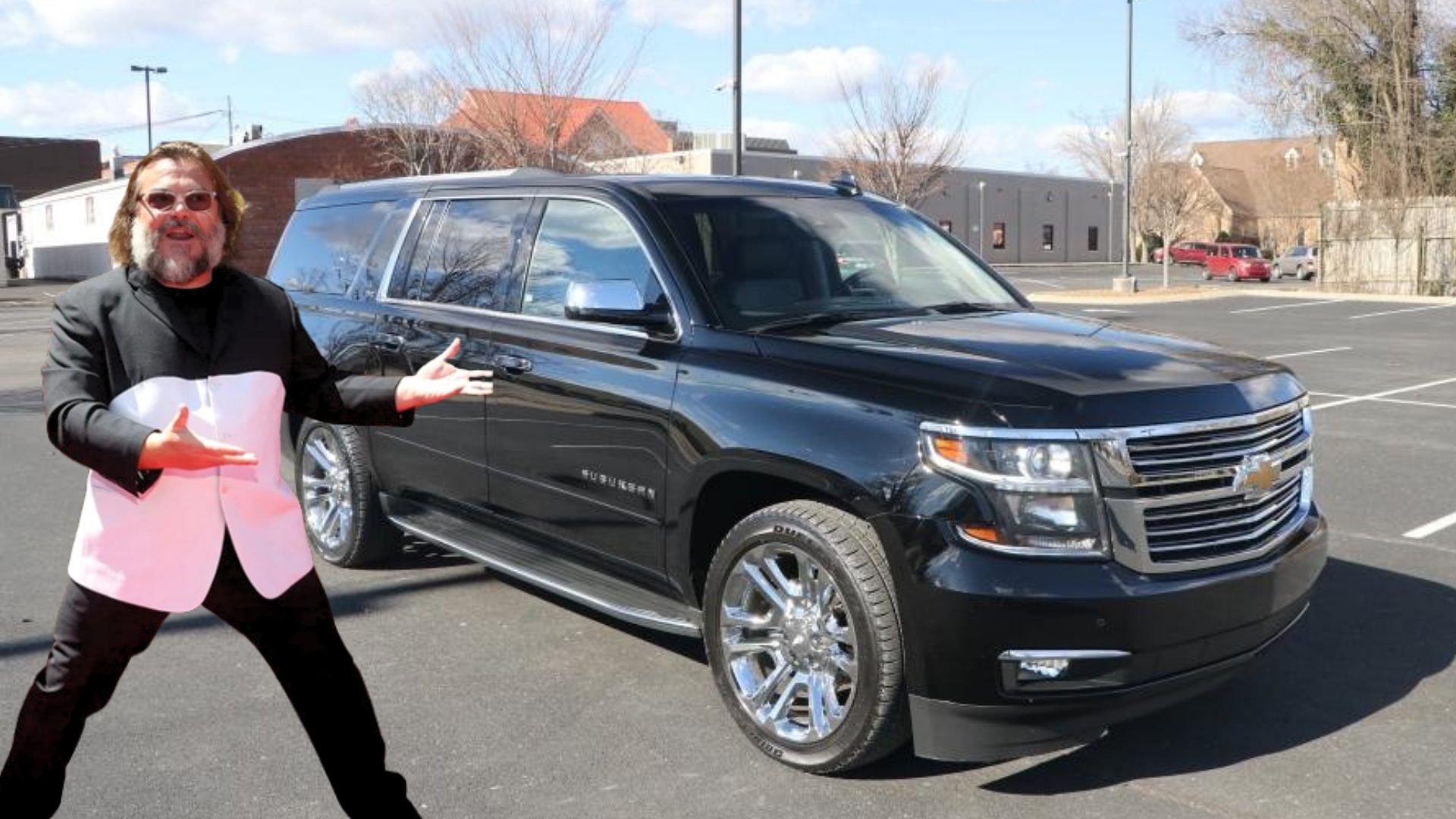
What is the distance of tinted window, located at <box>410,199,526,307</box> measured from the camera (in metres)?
5.66

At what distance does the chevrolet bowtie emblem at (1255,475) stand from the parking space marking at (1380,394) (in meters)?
8.98

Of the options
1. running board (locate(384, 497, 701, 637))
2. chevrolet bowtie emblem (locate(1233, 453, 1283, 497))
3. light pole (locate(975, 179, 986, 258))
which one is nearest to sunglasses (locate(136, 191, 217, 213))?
running board (locate(384, 497, 701, 637))

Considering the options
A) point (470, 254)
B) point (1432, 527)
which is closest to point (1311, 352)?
point (1432, 527)

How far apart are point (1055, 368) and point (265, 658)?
7.70 ft

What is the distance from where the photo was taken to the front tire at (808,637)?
3.88 metres

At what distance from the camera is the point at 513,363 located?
17.4ft

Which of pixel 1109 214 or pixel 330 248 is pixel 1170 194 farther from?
pixel 330 248

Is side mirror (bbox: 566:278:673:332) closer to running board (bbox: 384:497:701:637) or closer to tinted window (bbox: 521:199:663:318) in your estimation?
tinted window (bbox: 521:199:663:318)

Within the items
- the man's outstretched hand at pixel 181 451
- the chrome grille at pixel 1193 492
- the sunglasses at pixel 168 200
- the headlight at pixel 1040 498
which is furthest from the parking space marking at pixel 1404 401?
the man's outstretched hand at pixel 181 451

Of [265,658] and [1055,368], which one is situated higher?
[1055,368]

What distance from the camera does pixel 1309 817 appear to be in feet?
12.5

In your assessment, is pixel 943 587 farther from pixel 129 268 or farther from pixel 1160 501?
pixel 129 268

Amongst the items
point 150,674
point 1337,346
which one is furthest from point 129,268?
point 1337,346

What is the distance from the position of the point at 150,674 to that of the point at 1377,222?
3980 cm
